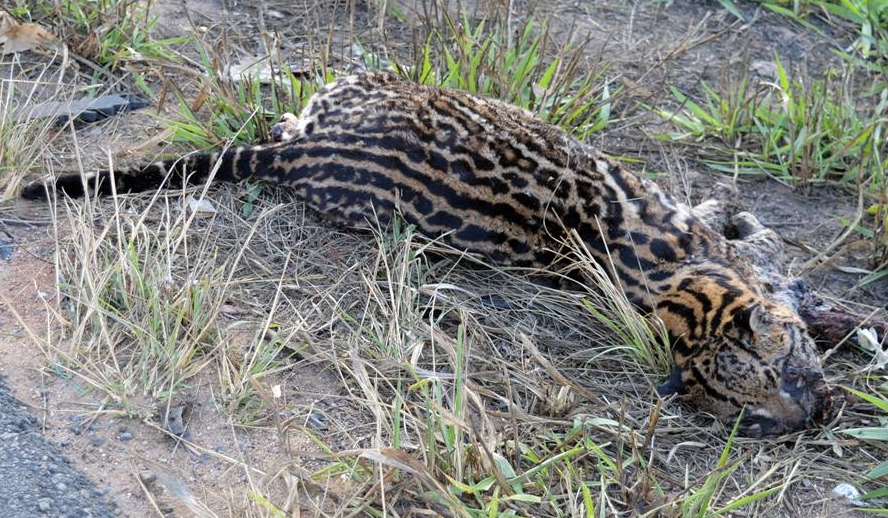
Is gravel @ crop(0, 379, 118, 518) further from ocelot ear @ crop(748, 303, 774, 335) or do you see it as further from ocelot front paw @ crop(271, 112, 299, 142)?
ocelot ear @ crop(748, 303, 774, 335)

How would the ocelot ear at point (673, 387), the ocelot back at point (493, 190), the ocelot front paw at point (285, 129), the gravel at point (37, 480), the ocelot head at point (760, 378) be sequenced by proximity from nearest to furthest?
the gravel at point (37, 480) → the ocelot head at point (760, 378) → the ocelot ear at point (673, 387) → the ocelot back at point (493, 190) → the ocelot front paw at point (285, 129)

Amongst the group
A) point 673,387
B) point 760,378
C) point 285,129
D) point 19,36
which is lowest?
point 673,387

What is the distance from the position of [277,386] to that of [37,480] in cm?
108

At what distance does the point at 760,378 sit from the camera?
4.88 m

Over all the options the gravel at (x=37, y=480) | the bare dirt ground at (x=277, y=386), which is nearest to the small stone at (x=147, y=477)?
the bare dirt ground at (x=277, y=386)

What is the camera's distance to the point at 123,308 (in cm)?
495

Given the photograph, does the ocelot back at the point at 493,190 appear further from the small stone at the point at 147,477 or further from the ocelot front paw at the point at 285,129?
the small stone at the point at 147,477

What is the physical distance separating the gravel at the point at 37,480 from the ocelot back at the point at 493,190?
1.45 m

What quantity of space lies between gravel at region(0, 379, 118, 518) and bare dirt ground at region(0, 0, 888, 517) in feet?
0.22

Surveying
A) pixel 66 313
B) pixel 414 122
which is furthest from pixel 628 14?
pixel 66 313

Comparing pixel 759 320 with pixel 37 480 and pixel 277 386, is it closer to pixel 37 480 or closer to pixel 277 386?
pixel 277 386

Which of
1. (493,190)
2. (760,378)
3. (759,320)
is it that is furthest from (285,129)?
(760,378)

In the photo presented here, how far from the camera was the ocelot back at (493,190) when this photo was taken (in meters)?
5.51

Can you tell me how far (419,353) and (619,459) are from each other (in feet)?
3.28
